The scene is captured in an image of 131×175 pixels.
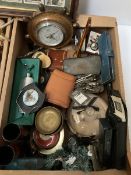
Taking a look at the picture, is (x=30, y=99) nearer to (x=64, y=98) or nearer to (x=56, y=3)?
(x=64, y=98)

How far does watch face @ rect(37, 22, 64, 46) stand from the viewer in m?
1.10

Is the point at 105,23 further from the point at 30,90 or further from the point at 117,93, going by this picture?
the point at 30,90

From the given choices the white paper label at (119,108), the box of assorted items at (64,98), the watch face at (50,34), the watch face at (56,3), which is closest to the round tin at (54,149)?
the box of assorted items at (64,98)

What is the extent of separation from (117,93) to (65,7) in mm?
399

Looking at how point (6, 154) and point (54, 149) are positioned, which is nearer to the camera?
point (6, 154)

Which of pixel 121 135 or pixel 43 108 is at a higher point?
pixel 43 108

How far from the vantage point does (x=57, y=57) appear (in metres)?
1.22

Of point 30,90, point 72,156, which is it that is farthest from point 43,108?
point 72,156

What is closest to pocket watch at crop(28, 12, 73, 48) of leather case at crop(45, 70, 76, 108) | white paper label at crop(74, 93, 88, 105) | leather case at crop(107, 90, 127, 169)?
leather case at crop(45, 70, 76, 108)

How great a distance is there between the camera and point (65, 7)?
3.61ft

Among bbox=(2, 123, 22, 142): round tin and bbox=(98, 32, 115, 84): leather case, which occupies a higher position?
bbox=(98, 32, 115, 84): leather case

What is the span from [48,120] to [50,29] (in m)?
0.37

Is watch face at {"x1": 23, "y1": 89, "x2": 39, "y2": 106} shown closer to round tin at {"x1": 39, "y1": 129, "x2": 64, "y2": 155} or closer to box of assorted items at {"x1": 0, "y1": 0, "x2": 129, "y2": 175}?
box of assorted items at {"x1": 0, "y1": 0, "x2": 129, "y2": 175}

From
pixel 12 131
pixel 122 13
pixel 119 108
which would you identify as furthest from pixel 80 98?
pixel 122 13
